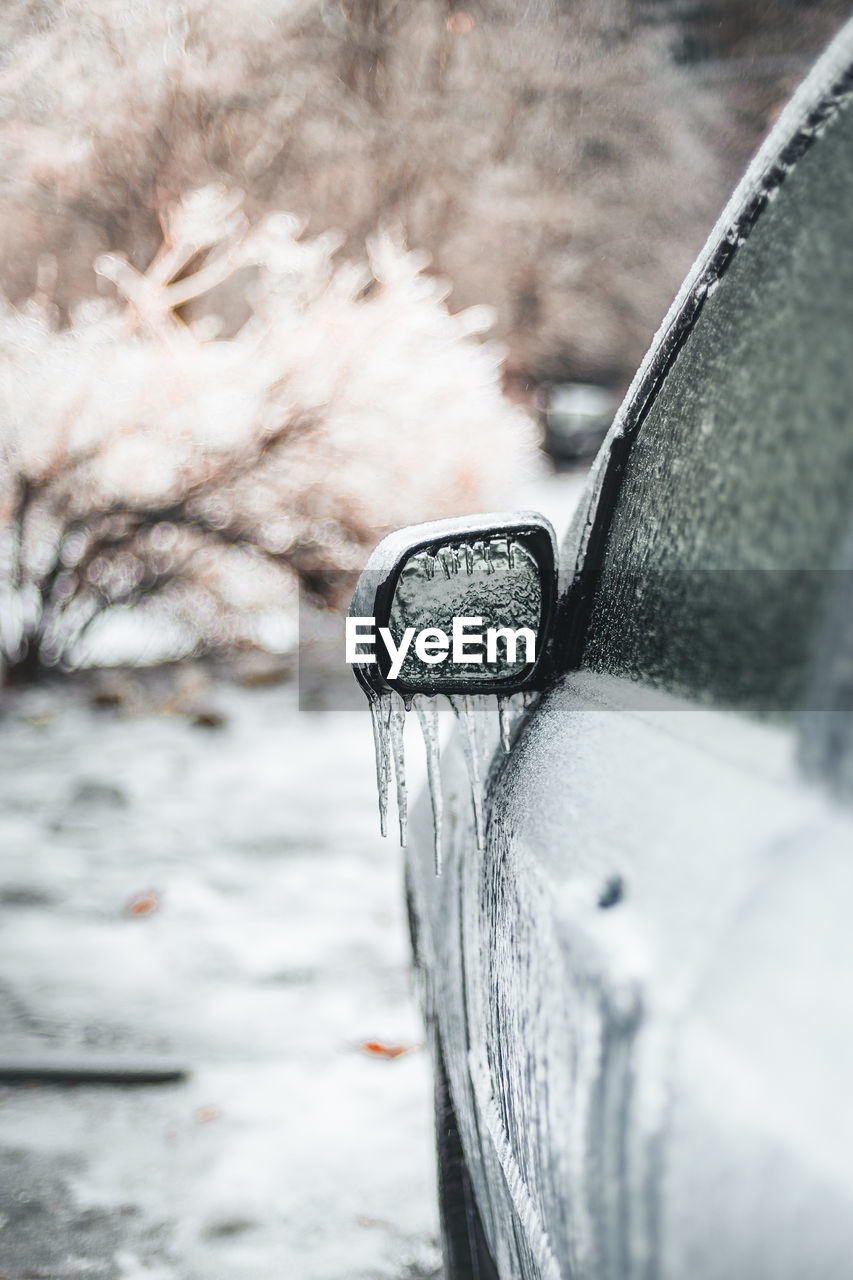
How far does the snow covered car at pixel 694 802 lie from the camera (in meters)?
0.58

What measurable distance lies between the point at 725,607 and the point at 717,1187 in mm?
459

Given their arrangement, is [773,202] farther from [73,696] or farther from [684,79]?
[684,79]

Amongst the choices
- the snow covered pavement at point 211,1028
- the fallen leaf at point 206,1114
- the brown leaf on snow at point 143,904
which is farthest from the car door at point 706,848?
the brown leaf on snow at point 143,904

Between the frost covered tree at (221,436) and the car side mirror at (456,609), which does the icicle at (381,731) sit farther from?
the frost covered tree at (221,436)

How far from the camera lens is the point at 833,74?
844 mm

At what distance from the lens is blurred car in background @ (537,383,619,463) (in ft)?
49.1

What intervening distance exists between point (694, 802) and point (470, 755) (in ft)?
1.86

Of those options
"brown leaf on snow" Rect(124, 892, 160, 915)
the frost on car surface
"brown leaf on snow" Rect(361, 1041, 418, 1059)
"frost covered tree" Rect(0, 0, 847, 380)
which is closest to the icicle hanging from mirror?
the frost on car surface

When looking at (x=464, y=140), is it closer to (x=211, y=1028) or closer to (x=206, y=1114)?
(x=211, y=1028)

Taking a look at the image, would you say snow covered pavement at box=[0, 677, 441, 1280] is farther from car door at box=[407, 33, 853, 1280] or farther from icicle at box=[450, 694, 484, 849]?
icicle at box=[450, 694, 484, 849]

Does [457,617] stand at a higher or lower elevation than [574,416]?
lower

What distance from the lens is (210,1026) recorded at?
2.88 meters

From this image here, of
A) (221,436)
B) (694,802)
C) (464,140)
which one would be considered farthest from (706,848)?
(464,140)

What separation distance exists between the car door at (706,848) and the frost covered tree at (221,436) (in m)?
5.57
